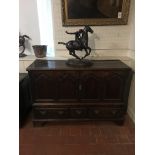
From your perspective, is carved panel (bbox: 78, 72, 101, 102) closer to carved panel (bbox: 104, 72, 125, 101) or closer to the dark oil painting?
carved panel (bbox: 104, 72, 125, 101)

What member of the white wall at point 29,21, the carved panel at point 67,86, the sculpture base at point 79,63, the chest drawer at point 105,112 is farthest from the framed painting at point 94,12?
the chest drawer at point 105,112

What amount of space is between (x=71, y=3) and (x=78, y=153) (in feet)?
6.33

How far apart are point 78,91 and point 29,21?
134cm

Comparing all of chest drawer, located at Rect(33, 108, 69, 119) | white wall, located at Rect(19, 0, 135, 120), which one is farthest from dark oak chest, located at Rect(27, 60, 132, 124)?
white wall, located at Rect(19, 0, 135, 120)

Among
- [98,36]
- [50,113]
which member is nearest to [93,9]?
[98,36]

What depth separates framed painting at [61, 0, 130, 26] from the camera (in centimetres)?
244

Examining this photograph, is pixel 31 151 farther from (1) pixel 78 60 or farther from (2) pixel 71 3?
(2) pixel 71 3

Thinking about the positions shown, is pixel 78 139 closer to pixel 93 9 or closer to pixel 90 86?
pixel 90 86

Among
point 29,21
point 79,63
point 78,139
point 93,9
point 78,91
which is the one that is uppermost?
point 93,9

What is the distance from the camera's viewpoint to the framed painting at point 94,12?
244 centimetres

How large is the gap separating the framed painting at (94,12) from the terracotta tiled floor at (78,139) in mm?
1458

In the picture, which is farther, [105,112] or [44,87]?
[105,112]

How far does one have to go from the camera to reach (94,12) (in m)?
2.49
